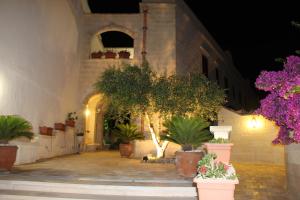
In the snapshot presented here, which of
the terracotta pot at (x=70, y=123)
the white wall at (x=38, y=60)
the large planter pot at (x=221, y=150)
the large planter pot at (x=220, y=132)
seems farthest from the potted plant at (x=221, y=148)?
the terracotta pot at (x=70, y=123)

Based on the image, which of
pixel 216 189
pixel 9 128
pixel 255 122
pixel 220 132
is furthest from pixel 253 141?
pixel 9 128

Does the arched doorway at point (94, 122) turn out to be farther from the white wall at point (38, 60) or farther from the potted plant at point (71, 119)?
the white wall at point (38, 60)

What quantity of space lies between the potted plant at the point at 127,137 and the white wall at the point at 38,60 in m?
2.91

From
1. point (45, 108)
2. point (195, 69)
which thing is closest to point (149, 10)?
point (195, 69)

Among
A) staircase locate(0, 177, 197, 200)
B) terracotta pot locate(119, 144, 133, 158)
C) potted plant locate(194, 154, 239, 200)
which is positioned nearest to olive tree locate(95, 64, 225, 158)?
terracotta pot locate(119, 144, 133, 158)

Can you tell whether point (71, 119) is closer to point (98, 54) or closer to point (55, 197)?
point (98, 54)

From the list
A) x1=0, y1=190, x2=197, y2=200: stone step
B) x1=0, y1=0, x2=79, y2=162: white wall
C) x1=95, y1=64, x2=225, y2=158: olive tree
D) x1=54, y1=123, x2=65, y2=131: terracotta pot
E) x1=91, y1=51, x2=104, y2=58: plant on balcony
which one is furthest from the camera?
x1=91, y1=51, x2=104, y2=58: plant on balcony

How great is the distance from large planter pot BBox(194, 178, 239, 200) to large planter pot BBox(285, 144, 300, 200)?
201 centimetres

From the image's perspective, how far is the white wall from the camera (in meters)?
9.08

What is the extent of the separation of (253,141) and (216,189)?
9214mm

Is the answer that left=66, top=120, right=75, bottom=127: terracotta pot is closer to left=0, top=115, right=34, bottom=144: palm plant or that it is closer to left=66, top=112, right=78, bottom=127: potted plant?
left=66, top=112, right=78, bottom=127: potted plant

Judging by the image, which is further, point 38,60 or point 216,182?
point 38,60

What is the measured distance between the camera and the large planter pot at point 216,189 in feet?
14.3

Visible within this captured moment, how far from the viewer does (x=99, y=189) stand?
20.1ft
